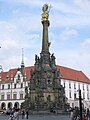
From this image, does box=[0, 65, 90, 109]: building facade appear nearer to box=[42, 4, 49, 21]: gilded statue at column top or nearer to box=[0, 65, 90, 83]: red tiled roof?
box=[0, 65, 90, 83]: red tiled roof

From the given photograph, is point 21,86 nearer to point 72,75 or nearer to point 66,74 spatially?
point 66,74

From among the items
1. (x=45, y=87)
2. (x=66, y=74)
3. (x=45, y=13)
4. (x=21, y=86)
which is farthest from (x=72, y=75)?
(x=45, y=87)

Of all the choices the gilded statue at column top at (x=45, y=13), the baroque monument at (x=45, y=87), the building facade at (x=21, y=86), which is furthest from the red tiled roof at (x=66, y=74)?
the gilded statue at column top at (x=45, y=13)

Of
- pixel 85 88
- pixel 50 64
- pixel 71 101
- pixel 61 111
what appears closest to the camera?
pixel 61 111

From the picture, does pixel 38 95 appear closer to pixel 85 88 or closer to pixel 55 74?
pixel 55 74

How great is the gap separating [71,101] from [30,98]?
33.6m

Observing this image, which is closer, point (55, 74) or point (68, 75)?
point (55, 74)

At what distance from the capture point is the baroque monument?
44750mm

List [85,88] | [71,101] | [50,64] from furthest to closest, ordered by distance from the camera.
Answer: [85,88] → [71,101] → [50,64]

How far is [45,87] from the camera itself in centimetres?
4566

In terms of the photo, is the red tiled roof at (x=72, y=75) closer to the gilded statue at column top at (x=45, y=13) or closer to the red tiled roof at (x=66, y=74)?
the red tiled roof at (x=66, y=74)

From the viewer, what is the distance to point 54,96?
45.8 meters

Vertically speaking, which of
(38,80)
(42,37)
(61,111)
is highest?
(42,37)

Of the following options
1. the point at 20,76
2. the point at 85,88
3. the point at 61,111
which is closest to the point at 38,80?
the point at 61,111
